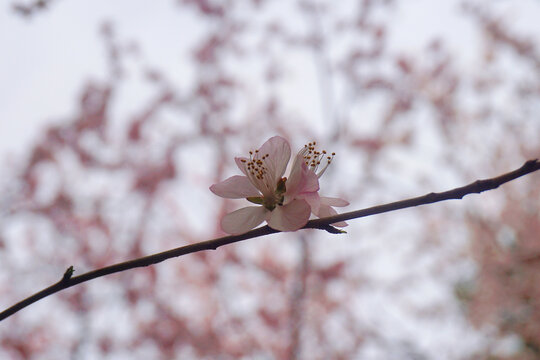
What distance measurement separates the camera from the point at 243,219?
72 centimetres

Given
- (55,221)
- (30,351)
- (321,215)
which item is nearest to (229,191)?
(321,215)

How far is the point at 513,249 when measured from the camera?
652 centimetres

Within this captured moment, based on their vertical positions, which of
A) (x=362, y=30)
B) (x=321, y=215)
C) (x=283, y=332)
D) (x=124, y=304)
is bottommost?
(x=321, y=215)

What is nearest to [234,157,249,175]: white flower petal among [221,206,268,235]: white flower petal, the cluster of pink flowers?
the cluster of pink flowers

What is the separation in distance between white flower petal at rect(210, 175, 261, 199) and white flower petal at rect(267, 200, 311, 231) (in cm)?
10

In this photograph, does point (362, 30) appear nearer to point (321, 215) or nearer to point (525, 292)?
point (525, 292)

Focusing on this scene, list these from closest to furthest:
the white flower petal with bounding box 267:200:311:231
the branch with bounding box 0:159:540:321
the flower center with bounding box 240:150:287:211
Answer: the branch with bounding box 0:159:540:321
the white flower petal with bounding box 267:200:311:231
the flower center with bounding box 240:150:287:211

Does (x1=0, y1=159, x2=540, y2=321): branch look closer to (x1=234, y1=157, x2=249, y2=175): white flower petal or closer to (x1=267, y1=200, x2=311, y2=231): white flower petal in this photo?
(x1=267, y1=200, x2=311, y2=231): white flower petal

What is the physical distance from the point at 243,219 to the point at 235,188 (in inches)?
4.0

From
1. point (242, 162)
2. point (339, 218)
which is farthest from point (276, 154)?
point (339, 218)

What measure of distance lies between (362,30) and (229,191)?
6882mm

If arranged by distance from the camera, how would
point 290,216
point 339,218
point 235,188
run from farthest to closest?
point 235,188 → point 290,216 → point 339,218

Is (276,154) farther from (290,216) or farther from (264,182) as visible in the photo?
(290,216)

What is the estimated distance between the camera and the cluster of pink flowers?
0.69m
